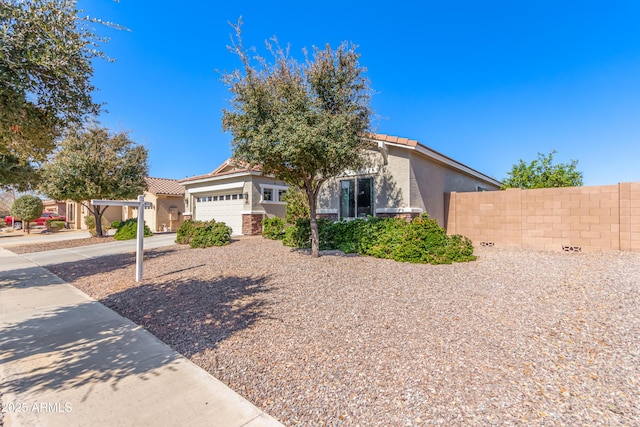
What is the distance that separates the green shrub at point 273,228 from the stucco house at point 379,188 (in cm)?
96

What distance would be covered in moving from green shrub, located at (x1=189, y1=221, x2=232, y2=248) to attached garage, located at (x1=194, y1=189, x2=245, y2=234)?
12.1 feet

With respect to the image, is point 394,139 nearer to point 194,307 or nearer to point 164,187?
point 194,307

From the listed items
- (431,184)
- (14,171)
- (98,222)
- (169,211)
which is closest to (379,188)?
(431,184)

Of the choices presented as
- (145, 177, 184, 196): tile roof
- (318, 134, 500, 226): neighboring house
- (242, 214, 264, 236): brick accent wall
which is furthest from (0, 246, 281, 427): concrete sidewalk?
(145, 177, 184, 196): tile roof

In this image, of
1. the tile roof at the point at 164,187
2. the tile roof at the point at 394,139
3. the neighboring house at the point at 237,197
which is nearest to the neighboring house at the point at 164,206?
the tile roof at the point at 164,187

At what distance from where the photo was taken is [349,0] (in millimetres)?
11547

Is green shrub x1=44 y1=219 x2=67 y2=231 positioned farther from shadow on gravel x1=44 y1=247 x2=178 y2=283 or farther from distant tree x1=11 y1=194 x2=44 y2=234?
shadow on gravel x1=44 y1=247 x2=178 y2=283

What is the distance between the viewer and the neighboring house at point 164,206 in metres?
23.0

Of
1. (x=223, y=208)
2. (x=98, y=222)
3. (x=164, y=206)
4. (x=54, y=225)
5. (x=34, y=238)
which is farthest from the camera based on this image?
(x=54, y=225)

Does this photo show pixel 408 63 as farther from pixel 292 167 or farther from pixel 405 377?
pixel 405 377

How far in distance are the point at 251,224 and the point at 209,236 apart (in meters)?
3.70

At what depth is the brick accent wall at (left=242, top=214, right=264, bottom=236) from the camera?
54.1ft

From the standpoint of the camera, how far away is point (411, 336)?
4.14m

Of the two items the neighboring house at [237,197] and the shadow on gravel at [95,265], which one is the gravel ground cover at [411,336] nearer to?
the shadow on gravel at [95,265]
